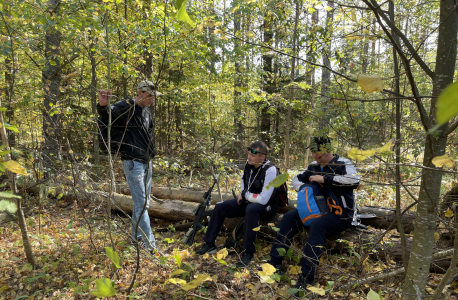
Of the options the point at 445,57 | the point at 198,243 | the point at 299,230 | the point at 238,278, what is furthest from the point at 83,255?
the point at 445,57

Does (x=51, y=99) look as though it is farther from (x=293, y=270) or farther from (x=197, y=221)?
(x=293, y=270)

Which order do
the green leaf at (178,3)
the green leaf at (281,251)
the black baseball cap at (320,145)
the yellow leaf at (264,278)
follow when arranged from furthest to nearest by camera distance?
the green leaf at (281,251)
the black baseball cap at (320,145)
the yellow leaf at (264,278)
the green leaf at (178,3)

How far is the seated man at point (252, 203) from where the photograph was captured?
12.1 feet

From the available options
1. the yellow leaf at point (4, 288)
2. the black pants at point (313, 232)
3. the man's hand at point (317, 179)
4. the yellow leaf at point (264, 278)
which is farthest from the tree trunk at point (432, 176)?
the yellow leaf at point (4, 288)

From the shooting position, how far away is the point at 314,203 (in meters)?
3.41

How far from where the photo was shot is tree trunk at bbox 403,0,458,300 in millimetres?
1365

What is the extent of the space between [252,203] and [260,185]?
32cm

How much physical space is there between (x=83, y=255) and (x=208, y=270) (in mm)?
1766

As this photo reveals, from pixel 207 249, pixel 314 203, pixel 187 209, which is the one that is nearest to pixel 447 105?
pixel 314 203

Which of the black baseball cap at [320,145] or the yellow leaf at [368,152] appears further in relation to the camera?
the black baseball cap at [320,145]

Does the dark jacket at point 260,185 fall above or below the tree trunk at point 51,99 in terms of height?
below

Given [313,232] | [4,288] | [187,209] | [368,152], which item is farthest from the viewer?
[187,209]

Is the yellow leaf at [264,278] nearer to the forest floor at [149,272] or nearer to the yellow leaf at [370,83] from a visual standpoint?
the forest floor at [149,272]

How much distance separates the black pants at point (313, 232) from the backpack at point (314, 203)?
0.09 m
